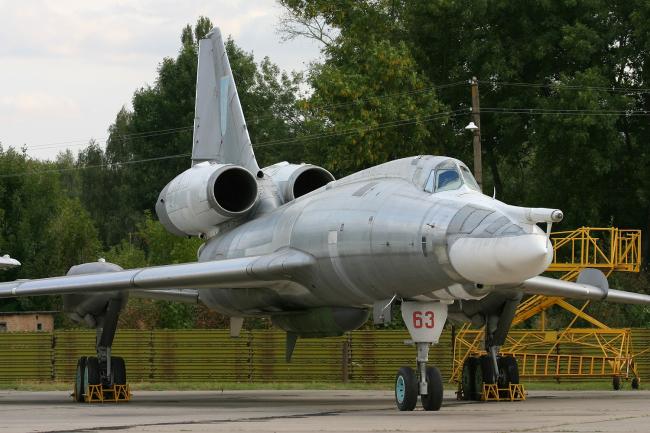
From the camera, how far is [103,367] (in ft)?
70.2

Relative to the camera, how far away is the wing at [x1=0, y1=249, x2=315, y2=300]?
59.7 feet

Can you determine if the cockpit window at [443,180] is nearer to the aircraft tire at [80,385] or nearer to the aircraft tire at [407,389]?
the aircraft tire at [407,389]

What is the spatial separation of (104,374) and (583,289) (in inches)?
315

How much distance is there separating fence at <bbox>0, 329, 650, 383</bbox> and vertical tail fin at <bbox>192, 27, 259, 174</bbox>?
7.85 metres

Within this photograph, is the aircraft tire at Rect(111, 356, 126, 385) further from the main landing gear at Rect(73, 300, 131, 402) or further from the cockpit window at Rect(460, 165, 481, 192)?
the cockpit window at Rect(460, 165, 481, 192)

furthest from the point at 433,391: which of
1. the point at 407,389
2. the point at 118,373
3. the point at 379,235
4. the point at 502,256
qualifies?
the point at 118,373

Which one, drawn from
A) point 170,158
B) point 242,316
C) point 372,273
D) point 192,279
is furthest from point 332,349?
point 170,158

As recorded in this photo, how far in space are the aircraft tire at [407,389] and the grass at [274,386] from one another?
1096 centimetres

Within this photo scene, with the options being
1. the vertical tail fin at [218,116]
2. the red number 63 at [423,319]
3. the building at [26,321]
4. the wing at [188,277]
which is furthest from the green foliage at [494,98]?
the red number 63 at [423,319]

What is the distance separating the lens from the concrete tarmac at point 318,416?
12.7m

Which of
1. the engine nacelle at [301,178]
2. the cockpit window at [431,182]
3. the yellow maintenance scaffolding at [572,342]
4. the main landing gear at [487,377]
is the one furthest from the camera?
the yellow maintenance scaffolding at [572,342]

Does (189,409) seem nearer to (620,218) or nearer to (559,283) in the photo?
(559,283)

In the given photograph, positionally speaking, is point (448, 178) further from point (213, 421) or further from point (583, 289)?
point (583, 289)

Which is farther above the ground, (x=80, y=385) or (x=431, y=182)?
(x=431, y=182)
